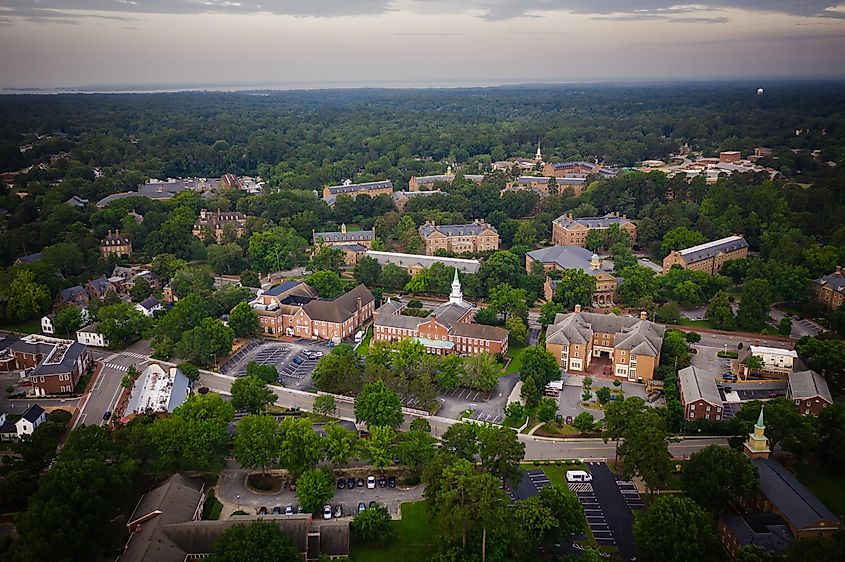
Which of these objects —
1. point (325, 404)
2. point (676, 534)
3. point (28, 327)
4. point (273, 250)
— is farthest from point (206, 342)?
point (676, 534)

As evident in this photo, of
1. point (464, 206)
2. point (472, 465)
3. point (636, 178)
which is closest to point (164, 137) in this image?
point (464, 206)

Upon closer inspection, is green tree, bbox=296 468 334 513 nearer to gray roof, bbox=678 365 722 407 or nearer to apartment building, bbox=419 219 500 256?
gray roof, bbox=678 365 722 407

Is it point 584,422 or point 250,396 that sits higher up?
point 250,396

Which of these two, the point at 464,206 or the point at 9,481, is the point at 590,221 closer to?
the point at 464,206

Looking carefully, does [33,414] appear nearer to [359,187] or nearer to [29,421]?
[29,421]

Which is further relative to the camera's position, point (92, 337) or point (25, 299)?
point (25, 299)

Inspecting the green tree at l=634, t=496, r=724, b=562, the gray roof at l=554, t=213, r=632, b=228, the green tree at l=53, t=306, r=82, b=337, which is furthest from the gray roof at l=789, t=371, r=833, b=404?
the green tree at l=53, t=306, r=82, b=337

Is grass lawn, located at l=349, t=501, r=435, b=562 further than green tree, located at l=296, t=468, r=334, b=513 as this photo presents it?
No
